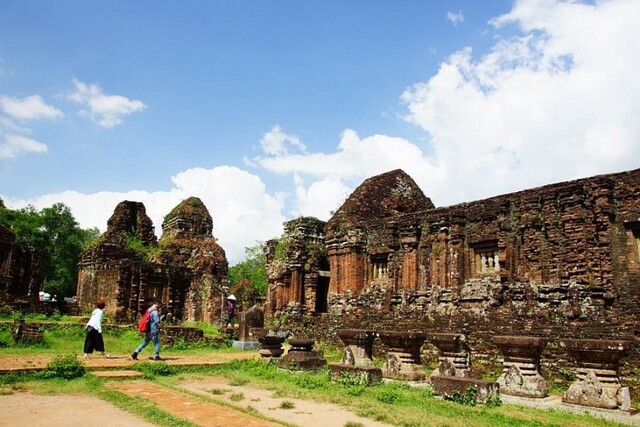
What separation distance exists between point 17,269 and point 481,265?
21.3 metres

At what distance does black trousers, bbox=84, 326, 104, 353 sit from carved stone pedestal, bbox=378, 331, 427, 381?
22.9 feet

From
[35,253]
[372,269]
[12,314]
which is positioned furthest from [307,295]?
[35,253]

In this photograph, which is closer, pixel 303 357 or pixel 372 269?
pixel 303 357

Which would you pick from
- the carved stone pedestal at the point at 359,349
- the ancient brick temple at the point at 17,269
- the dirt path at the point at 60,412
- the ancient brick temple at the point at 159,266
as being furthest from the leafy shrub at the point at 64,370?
the ancient brick temple at the point at 17,269

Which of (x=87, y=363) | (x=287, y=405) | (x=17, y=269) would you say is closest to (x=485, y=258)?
A: (x=287, y=405)

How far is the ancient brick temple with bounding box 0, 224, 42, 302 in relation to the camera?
24250mm

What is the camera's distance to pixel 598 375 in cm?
867

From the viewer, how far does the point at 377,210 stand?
21.0 metres

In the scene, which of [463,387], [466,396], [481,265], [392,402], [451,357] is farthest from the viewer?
[481,265]

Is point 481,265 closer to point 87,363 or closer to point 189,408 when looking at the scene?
point 189,408

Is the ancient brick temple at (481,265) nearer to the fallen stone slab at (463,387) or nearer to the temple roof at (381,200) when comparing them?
the temple roof at (381,200)

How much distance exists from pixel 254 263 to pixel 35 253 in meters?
38.4

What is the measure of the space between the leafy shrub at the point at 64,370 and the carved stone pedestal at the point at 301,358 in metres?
4.56

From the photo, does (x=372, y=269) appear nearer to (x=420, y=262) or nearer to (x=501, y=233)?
(x=420, y=262)
